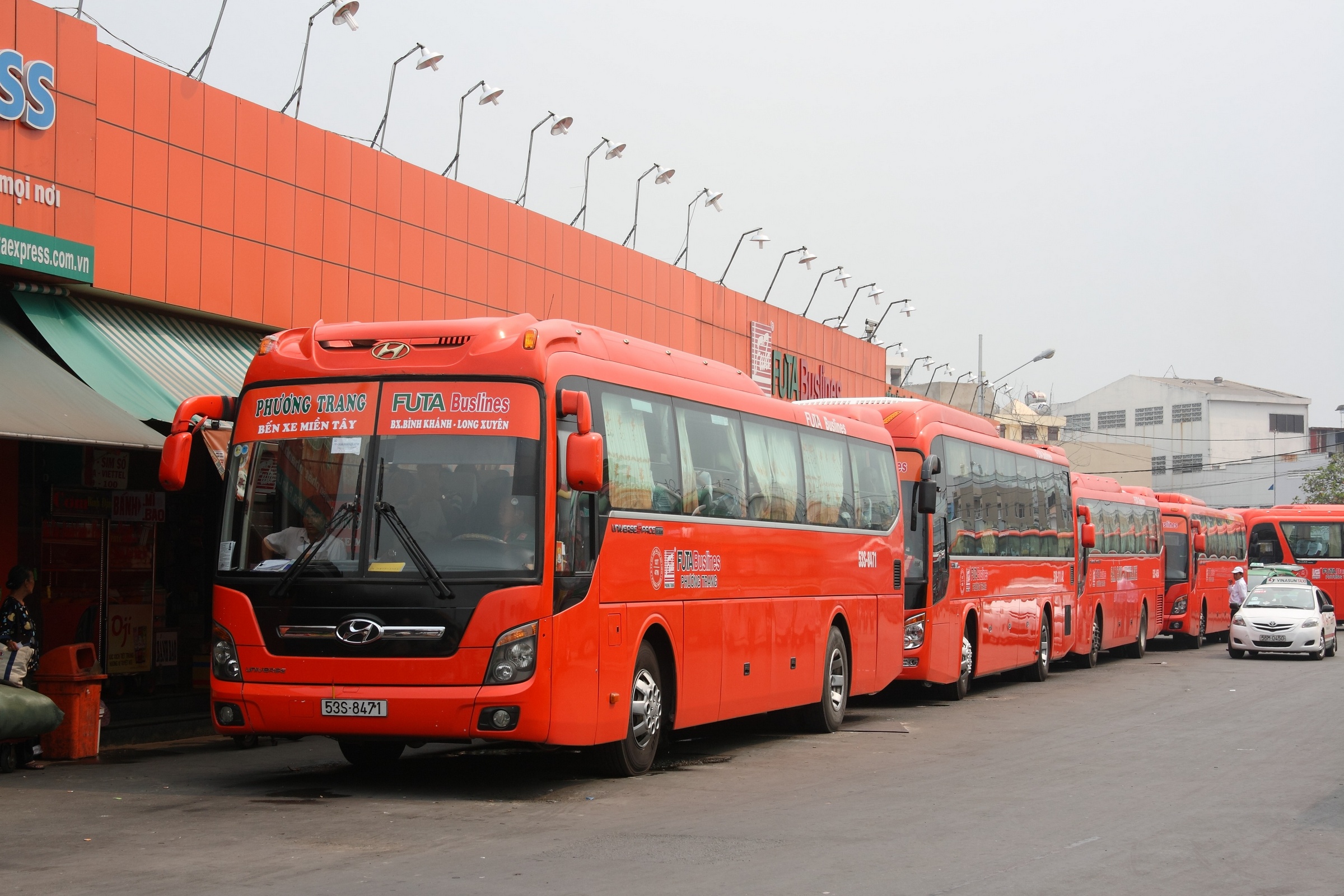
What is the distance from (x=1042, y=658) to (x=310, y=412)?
16536 millimetres

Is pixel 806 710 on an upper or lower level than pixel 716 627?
lower

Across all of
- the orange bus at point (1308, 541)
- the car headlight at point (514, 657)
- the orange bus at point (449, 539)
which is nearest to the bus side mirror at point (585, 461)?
the orange bus at point (449, 539)

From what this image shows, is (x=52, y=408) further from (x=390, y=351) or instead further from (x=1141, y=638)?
(x=1141, y=638)

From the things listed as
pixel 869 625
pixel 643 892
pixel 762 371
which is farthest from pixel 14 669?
pixel 762 371

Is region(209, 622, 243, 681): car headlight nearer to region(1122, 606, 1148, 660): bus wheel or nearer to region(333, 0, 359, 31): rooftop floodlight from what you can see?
region(333, 0, 359, 31): rooftop floodlight

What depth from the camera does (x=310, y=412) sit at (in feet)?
35.1

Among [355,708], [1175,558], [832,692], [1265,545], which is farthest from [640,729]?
[1265,545]

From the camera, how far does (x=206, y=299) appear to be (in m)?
16.7

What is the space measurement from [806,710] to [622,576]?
522 cm

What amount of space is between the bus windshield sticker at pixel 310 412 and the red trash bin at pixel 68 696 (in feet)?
11.2

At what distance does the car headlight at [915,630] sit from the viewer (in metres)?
18.7

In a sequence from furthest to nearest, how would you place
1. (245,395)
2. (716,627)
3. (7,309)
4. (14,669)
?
(7,309)
(716,627)
(14,669)
(245,395)

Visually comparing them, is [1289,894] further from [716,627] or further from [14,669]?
[14,669]

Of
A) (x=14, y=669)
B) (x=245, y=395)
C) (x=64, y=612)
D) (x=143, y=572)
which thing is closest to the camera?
(x=245, y=395)
